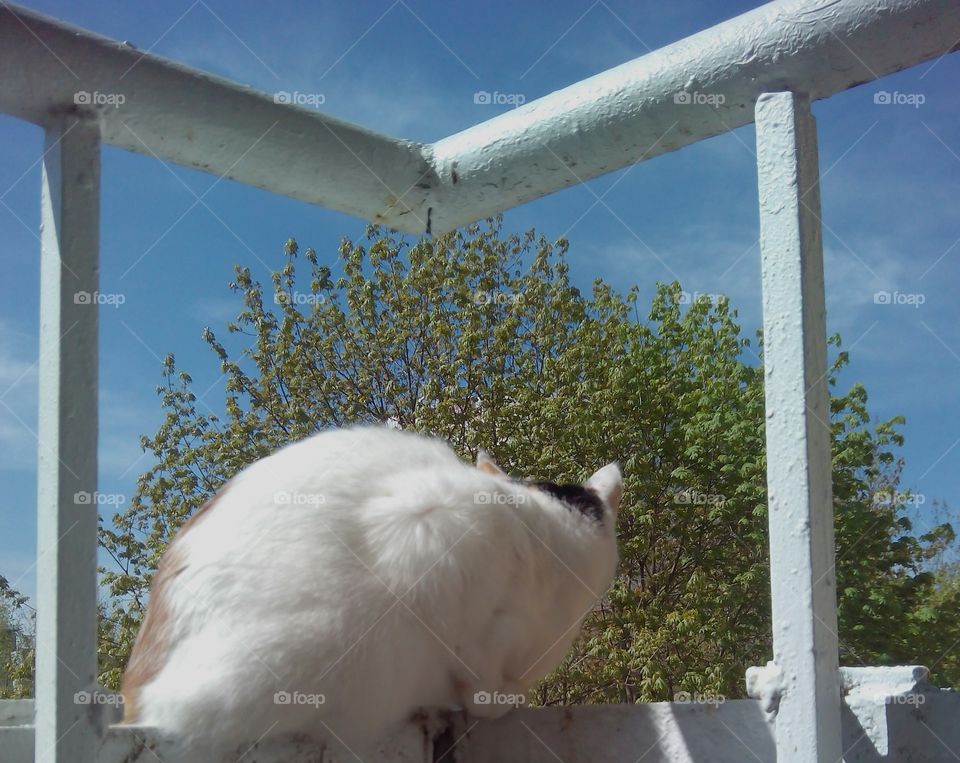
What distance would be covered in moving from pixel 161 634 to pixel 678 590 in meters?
5.68

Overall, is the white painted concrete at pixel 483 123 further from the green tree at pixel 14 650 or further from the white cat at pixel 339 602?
the green tree at pixel 14 650

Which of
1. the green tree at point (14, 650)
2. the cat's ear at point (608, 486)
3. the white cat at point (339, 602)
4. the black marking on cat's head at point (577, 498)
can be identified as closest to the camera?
the white cat at point (339, 602)

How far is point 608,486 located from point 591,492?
0.33ft

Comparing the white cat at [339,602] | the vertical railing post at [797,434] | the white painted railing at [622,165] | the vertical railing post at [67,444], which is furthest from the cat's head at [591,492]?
the vertical railing post at [67,444]

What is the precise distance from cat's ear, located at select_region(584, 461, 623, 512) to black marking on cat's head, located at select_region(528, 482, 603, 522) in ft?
0.19

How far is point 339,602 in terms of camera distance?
70.2 inches

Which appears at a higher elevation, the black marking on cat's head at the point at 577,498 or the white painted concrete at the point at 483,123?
the white painted concrete at the point at 483,123

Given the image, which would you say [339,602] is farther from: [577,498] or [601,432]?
[601,432]

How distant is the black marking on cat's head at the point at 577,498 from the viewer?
2432 millimetres

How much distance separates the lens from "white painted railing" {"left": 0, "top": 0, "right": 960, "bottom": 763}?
56.3 inches

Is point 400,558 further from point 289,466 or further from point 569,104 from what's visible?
point 569,104

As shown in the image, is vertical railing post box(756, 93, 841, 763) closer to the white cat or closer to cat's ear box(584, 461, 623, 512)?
the white cat

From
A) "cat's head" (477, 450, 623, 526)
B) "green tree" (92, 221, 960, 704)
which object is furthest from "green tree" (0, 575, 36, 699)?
"cat's head" (477, 450, 623, 526)

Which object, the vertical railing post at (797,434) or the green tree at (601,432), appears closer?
the vertical railing post at (797,434)
